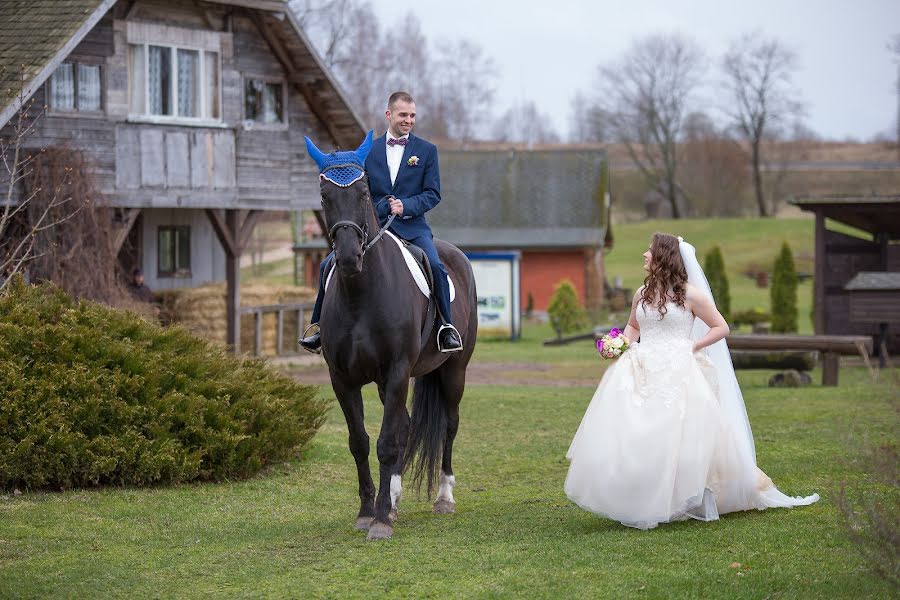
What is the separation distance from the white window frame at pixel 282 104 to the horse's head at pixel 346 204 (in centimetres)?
1589

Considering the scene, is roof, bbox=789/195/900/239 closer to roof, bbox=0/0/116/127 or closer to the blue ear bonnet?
roof, bbox=0/0/116/127

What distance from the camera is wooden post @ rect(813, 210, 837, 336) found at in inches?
1023

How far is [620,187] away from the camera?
309 ft

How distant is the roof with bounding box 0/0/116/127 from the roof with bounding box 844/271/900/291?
15.6 metres

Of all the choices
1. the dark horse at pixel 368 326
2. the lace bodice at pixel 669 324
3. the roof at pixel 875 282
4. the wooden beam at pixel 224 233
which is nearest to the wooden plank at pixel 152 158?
the wooden beam at pixel 224 233

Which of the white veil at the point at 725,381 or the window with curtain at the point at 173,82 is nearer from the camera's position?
the white veil at the point at 725,381


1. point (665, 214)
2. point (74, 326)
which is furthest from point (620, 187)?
point (74, 326)

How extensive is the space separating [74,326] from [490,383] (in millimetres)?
12136

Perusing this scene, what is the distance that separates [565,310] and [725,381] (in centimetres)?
2685

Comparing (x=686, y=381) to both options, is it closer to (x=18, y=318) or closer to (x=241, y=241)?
(x=18, y=318)

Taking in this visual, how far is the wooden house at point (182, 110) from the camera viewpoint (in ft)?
65.6

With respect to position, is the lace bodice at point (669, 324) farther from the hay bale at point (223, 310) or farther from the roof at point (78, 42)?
the hay bale at point (223, 310)

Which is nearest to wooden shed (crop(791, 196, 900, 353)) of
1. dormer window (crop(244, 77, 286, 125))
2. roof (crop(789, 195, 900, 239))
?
roof (crop(789, 195, 900, 239))

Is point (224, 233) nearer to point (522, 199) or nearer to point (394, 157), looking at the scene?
point (394, 157)
